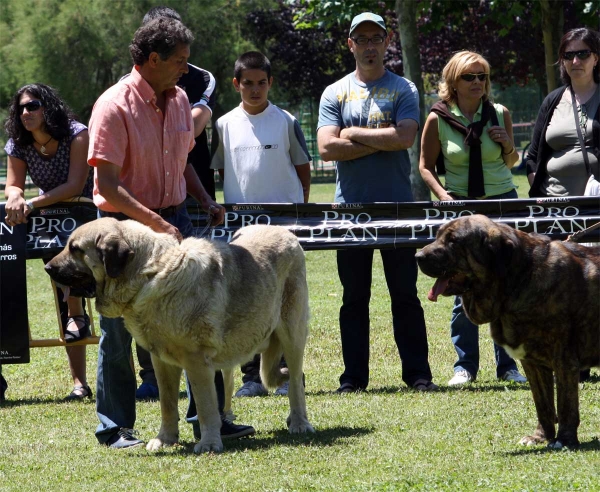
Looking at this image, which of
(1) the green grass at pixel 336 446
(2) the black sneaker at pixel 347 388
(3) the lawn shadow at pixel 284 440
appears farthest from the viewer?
(2) the black sneaker at pixel 347 388

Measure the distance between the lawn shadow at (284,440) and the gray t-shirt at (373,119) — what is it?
2152mm

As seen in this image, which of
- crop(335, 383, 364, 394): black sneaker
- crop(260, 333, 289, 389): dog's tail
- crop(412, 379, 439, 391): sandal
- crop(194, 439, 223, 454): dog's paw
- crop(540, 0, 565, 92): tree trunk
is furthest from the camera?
crop(540, 0, 565, 92): tree trunk

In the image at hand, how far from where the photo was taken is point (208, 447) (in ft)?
18.8

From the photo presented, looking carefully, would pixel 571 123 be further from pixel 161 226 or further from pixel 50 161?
pixel 50 161

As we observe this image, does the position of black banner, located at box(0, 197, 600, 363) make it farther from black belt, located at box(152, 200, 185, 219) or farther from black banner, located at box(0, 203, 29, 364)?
black belt, located at box(152, 200, 185, 219)

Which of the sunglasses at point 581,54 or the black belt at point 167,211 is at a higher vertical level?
the sunglasses at point 581,54

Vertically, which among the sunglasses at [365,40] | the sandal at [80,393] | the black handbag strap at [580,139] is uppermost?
the sunglasses at [365,40]

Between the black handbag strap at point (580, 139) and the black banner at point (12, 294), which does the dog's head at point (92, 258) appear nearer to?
the black banner at point (12, 294)

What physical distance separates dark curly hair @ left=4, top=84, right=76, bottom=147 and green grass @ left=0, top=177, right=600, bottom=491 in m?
2.16

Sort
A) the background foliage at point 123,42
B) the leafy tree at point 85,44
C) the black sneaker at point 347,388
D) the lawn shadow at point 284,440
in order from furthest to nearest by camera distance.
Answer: the leafy tree at point 85,44, the background foliage at point 123,42, the black sneaker at point 347,388, the lawn shadow at point 284,440

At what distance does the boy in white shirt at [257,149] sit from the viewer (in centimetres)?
775

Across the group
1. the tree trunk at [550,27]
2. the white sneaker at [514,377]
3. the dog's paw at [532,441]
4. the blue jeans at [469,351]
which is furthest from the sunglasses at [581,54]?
the tree trunk at [550,27]

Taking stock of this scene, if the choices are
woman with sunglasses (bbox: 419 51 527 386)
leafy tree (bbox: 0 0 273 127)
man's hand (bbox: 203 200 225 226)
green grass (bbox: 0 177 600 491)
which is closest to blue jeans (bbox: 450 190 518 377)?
woman with sunglasses (bbox: 419 51 527 386)

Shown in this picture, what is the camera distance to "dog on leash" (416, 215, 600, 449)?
532cm
